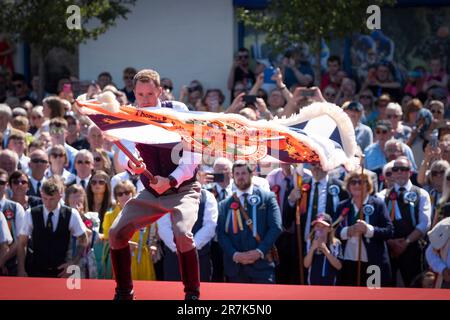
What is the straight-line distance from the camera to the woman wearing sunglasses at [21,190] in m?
12.3

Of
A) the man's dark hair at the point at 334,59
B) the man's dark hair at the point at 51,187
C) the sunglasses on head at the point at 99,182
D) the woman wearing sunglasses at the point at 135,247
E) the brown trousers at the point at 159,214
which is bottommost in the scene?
the woman wearing sunglasses at the point at 135,247

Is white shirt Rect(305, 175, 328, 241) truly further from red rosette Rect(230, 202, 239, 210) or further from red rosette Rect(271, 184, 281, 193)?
red rosette Rect(230, 202, 239, 210)

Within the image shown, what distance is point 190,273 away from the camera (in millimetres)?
8992

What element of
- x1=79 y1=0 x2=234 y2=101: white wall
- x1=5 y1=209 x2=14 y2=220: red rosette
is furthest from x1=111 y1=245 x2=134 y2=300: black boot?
x1=79 y1=0 x2=234 y2=101: white wall

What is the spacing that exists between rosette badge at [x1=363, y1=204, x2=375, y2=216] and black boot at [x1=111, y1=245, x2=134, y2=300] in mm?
3532

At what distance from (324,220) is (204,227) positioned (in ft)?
3.92

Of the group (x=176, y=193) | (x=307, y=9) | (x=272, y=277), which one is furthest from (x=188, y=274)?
(x=307, y=9)

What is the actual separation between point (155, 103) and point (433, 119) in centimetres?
592

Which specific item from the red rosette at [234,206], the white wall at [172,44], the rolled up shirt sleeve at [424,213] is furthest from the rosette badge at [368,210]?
the white wall at [172,44]

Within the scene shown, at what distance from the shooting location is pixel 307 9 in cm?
1543

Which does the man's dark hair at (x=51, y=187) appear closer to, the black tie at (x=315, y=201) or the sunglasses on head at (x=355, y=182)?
the black tie at (x=315, y=201)

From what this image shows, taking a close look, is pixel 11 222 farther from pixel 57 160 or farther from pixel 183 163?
pixel 183 163

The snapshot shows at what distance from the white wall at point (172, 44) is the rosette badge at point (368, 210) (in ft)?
20.1

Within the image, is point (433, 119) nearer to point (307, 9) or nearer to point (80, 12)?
point (307, 9)
